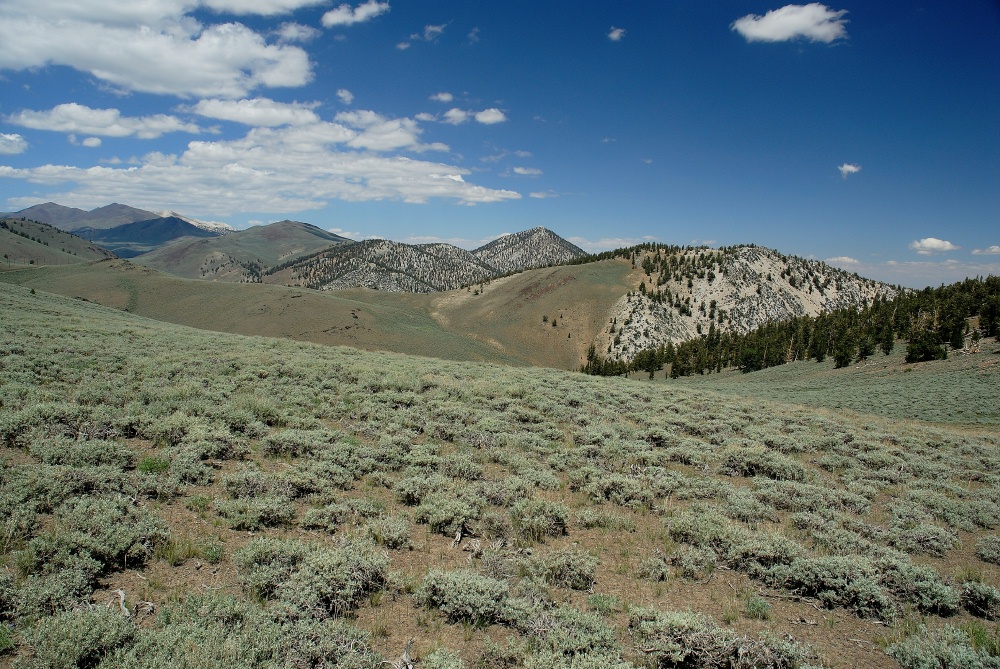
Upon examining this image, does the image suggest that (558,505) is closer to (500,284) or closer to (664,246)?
(500,284)

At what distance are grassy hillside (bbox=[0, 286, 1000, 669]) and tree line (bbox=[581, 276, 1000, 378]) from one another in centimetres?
4303

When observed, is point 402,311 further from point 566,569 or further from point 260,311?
point 566,569

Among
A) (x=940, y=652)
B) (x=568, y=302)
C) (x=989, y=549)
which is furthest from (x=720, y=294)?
(x=940, y=652)

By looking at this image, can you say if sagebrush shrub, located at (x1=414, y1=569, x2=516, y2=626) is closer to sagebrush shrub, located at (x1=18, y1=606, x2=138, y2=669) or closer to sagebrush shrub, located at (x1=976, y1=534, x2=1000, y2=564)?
sagebrush shrub, located at (x1=18, y1=606, x2=138, y2=669)

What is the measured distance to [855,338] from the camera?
61.1 m

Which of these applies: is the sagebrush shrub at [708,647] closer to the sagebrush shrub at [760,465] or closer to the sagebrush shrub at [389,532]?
the sagebrush shrub at [389,532]

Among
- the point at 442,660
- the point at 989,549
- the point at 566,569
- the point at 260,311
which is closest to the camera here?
the point at 442,660

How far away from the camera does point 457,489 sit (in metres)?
9.52

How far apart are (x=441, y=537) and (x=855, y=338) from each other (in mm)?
73857

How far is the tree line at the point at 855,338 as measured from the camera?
44.9 m

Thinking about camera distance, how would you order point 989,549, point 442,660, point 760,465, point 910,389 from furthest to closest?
point 910,389
point 760,465
point 989,549
point 442,660

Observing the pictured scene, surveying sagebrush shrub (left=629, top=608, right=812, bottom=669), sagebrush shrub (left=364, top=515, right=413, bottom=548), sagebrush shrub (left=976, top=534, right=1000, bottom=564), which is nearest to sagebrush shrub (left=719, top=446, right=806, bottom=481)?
sagebrush shrub (left=976, top=534, right=1000, bottom=564)

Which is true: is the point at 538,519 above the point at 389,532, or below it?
above

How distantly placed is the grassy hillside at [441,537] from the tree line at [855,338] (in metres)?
43.0
